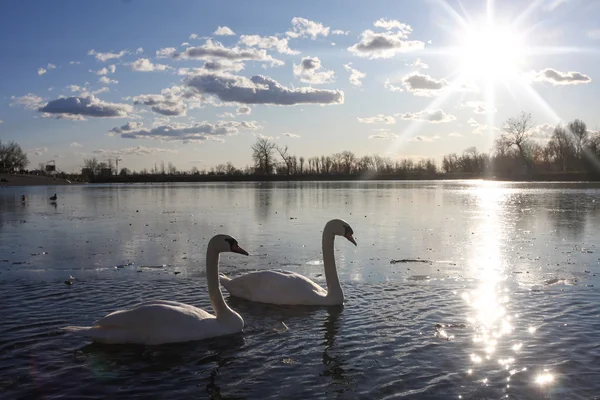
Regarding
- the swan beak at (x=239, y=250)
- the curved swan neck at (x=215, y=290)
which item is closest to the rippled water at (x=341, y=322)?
the curved swan neck at (x=215, y=290)

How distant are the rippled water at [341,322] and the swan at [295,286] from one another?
0.17 meters

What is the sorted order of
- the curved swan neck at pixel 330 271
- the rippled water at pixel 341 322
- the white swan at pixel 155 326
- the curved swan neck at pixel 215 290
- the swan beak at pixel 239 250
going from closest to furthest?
1. the rippled water at pixel 341 322
2. the white swan at pixel 155 326
3. the swan beak at pixel 239 250
4. the curved swan neck at pixel 215 290
5. the curved swan neck at pixel 330 271

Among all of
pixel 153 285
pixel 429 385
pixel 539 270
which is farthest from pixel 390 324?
pixel 539 270

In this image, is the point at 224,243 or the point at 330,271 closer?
the point at 224,243

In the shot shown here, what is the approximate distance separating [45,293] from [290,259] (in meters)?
5.06

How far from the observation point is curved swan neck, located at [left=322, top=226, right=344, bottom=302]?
7.85 meters

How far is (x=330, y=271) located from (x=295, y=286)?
604mm

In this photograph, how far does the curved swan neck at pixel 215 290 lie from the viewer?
6547 mm

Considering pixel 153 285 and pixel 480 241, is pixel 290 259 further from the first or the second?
pixel 480 241

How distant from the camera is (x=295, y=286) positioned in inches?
312

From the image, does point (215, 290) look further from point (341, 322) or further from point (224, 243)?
point (341, 322)

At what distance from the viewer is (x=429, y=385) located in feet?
16.2

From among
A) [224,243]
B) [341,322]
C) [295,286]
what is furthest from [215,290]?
[341,322]

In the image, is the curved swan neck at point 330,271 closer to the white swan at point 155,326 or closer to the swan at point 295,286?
the swan at point 295,286
